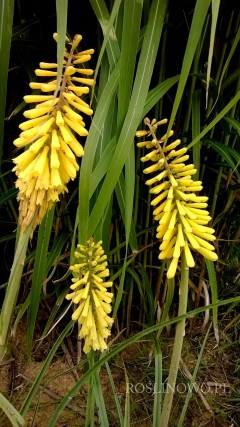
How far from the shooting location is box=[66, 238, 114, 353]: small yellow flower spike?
2.89ft

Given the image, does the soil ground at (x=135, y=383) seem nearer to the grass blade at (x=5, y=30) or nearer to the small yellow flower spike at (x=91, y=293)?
the small yellow flower spike at (x=91, y=293)

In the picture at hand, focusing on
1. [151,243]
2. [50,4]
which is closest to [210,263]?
[151,243]

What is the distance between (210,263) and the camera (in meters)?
1.34

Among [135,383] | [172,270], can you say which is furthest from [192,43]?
[135,383]

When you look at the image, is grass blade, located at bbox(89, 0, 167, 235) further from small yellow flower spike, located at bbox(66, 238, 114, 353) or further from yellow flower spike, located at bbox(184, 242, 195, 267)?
yellow flower spike, located at bbox(184, 242, 195, 267)

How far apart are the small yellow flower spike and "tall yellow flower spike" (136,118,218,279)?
0.12 metres

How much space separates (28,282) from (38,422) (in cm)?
42

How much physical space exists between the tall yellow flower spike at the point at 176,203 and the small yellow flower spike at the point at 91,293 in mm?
121

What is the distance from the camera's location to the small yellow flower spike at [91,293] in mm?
881

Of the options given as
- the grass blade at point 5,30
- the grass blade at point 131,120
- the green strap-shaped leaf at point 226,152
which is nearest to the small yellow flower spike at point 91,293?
the grass blade at point 131,120

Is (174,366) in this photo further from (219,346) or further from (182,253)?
(219,346)

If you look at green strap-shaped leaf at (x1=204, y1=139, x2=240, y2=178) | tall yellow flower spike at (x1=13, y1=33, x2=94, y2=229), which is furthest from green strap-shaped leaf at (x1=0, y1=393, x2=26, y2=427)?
green strap-shaped leaf at (x1=204, y1=139, x2=240, y2=178)

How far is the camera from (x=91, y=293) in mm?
902

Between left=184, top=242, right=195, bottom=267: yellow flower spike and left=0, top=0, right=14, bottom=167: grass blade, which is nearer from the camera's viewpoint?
left=184, top=242, right=195, bottom=267: yellow flower spike
